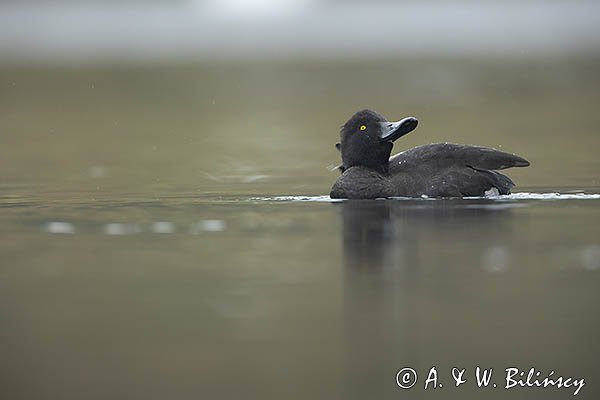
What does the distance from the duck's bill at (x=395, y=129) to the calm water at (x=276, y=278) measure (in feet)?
2.24

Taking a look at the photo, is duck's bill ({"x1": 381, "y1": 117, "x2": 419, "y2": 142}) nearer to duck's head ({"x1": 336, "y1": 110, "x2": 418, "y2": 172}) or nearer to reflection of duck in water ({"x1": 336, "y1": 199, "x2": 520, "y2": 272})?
duck's head ({"x1": 336, "y1": 110, "x2": 418, "y2": 172})

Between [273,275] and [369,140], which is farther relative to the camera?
[369,140]

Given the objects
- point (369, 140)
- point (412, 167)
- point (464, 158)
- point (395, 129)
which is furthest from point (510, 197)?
point (369, 140)

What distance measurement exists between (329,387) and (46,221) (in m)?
5.58

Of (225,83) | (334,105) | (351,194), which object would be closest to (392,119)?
(334,105)

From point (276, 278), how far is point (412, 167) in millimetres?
3782

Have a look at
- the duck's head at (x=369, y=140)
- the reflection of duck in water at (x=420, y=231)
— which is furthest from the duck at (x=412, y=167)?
the reflection of duck in water at (x=420, y=231)

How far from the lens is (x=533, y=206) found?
1231 centimetres

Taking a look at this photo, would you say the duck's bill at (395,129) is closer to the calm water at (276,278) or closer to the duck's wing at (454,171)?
the duck's wing at (454,171)

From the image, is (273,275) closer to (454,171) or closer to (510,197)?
(454,171)

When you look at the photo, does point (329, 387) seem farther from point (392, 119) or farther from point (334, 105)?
point (334, 105)

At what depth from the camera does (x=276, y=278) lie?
9383 mm

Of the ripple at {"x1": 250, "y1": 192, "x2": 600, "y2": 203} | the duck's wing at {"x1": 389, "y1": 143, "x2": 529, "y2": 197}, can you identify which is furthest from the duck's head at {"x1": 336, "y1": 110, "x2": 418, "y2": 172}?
the ripple at {"x1": 250, "y1": 192, "x2": 600, "y2": 203}

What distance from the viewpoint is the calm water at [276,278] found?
24.0ft
